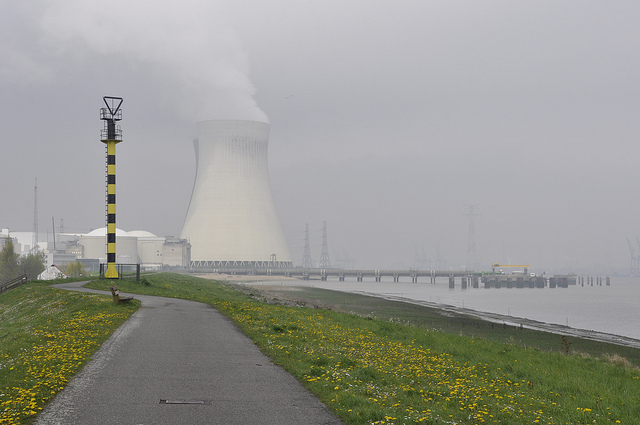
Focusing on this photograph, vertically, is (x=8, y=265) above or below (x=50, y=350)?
above

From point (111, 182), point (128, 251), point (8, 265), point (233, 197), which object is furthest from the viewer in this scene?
point (128, 251)

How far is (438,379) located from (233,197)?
72.6 meters

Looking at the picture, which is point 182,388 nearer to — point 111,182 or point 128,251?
point 111,182

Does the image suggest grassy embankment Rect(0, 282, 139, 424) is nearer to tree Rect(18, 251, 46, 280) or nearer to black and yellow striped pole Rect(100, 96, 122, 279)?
black and yellow striped pole Rect(100, 96, 122, 279)

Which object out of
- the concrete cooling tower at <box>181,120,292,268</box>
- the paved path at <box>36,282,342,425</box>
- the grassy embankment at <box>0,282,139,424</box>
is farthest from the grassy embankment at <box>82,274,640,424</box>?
the concrete cooling tower at <box>181,120,292,268</box>

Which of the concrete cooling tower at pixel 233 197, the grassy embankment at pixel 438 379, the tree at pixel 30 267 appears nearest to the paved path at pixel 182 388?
the grassy embankment at pixel 438 379

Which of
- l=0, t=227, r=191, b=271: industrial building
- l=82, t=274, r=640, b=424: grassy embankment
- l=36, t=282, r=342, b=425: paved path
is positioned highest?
l=0, t=227, r=191, b=271: industrial building

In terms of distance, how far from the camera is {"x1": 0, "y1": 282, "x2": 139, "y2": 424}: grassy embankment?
7684 mm

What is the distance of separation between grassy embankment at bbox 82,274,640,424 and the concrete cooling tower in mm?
64517

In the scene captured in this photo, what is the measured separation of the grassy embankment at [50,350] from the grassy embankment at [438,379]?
3601 millimetres

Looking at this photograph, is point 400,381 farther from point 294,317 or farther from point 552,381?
point 294,317

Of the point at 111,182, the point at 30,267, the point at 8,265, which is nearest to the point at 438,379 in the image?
the point at 111,182

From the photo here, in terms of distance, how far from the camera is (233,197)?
80.9 metres

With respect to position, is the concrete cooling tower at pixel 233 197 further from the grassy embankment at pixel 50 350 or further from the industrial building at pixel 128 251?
the grassy embankment at pixel 50 350
